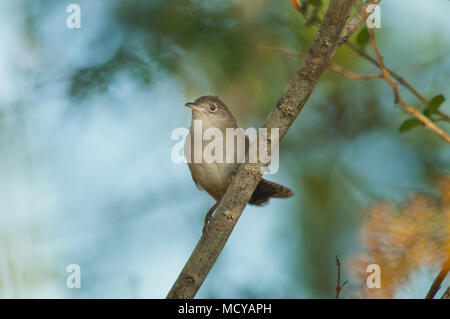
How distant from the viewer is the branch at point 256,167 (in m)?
2.62

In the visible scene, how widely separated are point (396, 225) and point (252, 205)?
345 centimetres

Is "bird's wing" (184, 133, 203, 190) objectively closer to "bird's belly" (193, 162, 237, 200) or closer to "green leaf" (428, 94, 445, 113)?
"bird's belly" (193, 162, 237, 200)

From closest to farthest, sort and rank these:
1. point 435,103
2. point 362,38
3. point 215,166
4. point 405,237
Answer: point 405,237 < point 435,103 < point 362,38 < point 215,166

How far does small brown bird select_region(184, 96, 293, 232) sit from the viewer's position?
472 centimetres

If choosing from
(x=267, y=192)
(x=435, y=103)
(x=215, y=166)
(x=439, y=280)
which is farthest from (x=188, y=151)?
(x=439, y=280)

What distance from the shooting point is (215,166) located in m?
4.72

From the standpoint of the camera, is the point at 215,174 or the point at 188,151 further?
the point at 188,151

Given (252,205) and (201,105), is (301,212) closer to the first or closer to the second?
(252,205)

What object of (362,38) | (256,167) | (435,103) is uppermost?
(362,38)

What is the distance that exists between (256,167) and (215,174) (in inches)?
65.7

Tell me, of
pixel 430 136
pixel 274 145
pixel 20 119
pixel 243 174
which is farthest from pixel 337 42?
pixel 430 136

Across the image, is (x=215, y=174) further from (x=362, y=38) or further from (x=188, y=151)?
(x=362, y=38)

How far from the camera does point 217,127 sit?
16.2 feet
